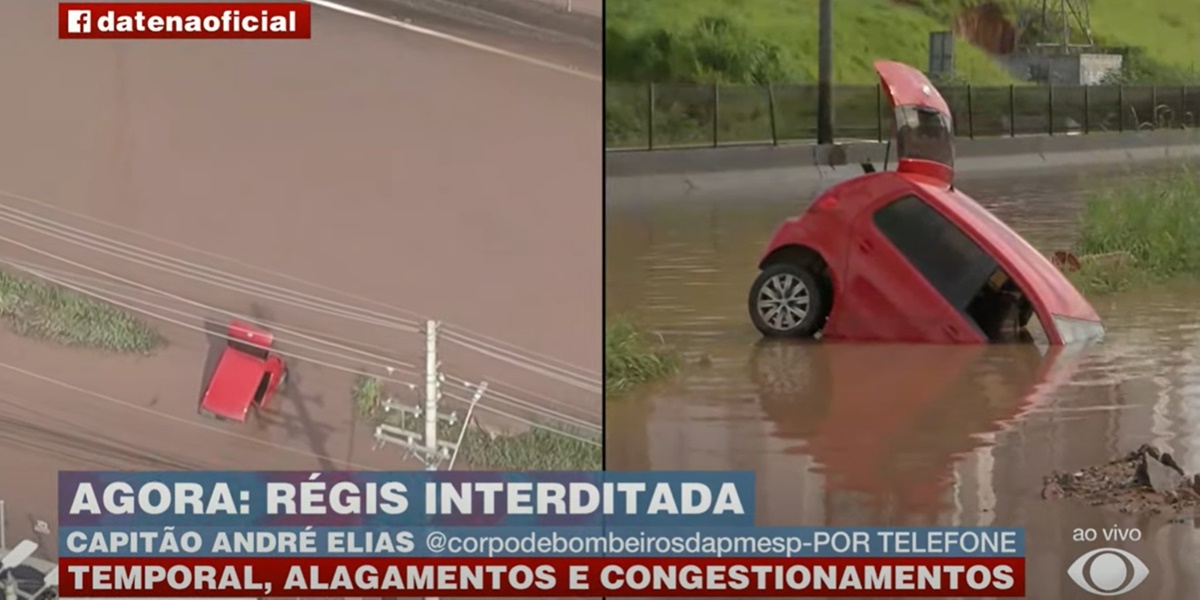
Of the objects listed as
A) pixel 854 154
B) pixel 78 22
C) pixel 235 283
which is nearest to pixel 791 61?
pixel 854 154

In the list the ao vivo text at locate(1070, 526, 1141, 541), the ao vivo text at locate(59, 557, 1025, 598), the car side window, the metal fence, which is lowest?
the ao vivo text at locate(59, 557, 1025, 598)

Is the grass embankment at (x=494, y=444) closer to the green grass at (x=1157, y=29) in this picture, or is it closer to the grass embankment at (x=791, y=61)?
the grass embankment at (x=791, y=61)

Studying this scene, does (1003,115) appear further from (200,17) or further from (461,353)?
(200,17)

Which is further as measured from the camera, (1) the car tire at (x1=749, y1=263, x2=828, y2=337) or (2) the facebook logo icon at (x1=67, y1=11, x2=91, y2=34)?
(1) the car tire at (x1=749, y1=263, x2=828, y2=337)

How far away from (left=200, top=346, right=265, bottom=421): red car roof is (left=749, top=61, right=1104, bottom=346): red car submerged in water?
46.9 inches

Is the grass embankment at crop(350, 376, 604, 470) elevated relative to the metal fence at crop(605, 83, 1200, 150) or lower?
lower

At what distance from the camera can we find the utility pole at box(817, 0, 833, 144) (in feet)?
13.1

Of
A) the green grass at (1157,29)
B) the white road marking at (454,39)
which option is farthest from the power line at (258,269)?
the green grass at (1157,29)

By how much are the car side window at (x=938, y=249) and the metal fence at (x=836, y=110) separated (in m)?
0.19

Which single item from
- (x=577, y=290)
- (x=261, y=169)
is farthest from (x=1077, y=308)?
(x=261, y=169)

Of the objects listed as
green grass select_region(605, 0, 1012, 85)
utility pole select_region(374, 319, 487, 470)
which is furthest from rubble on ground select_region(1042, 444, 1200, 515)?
utility pole select_region(374, 319, 487, 470)

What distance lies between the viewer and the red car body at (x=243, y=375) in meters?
3.98

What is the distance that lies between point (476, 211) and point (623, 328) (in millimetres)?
440

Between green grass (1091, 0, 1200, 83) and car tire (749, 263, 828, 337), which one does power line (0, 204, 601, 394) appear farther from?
green grass (1091, 0, 1200, 83)
